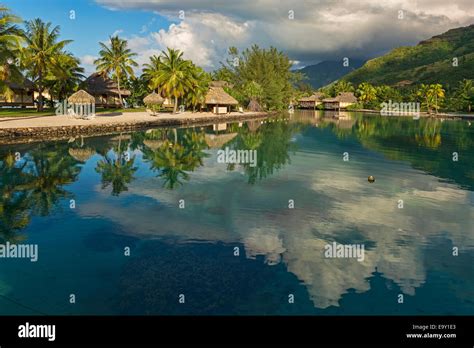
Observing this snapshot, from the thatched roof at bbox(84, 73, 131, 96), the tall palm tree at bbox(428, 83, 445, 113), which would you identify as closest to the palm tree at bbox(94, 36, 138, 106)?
the thatched roof at bbox(84, 73, 131, 96)

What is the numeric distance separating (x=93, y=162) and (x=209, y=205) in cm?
1098

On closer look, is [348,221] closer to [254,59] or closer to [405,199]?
[405,199]

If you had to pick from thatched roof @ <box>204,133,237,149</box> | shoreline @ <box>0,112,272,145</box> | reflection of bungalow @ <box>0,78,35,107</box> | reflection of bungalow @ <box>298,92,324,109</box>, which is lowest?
thatched roof @ <box>204,133,237,149</box>

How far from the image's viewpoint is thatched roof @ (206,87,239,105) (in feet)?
219

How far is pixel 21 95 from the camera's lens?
181 feet

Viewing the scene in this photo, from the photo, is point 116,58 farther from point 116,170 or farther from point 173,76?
point 116,170

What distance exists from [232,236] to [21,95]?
180 ft

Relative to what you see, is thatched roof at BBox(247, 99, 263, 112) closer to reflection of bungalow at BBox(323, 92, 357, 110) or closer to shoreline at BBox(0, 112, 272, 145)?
reflection of bungalow at BBox(323, 92, 357, 110)

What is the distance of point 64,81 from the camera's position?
53.3m

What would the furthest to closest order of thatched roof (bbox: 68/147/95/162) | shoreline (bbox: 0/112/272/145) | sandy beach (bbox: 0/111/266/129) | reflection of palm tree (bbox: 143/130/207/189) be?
sandy beach (bbox: 0/111/266/129)
shoreline (bbox: 0/112/272/145)
thatched roof (bbox: 68/147/95/162)
reflection of palm tree (bbox: 143/130/207/189)

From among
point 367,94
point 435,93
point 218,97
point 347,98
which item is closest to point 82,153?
point 218,97

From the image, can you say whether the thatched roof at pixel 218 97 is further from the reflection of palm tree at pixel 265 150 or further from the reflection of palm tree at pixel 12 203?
the reflection of palm tree at pixel 12 203

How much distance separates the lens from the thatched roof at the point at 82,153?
23.7 meters
